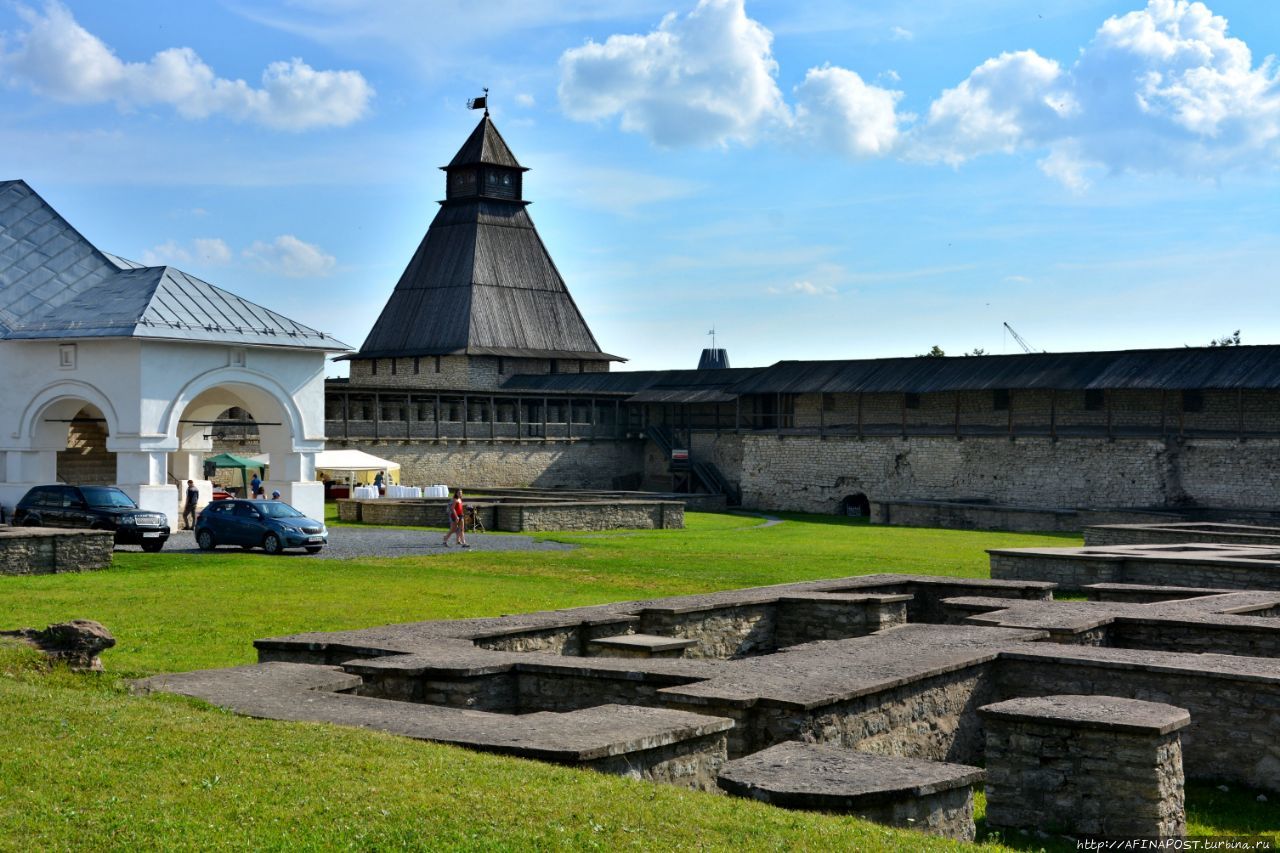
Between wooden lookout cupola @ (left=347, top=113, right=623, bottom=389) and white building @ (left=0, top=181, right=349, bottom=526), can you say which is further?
wooden lookout cupola @ (left=347, top=113, right=623, bottom=389)

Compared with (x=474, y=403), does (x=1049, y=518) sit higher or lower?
lower

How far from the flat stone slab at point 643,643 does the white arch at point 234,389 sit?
16.3m

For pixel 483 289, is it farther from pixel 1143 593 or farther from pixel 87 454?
pixel 1143 593

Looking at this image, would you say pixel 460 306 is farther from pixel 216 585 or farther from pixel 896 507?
pixel 216 585

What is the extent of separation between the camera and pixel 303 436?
27594mm

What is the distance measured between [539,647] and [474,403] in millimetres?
40104

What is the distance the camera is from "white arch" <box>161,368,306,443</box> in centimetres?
2562

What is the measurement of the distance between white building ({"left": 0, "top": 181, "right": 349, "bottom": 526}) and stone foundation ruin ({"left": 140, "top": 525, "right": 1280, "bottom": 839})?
15087 mm

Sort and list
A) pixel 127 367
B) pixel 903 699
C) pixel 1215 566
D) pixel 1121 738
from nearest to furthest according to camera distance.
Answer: pixel 1121 738
pixel 903 699
pixel 1215 566
pixel 127 367

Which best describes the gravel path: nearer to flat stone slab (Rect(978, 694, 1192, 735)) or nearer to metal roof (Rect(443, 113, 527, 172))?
flat stone slab (Rect(978, 694, 1192, 735))

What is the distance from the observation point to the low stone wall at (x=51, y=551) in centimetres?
1920

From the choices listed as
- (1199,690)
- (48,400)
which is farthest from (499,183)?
(1199,690)

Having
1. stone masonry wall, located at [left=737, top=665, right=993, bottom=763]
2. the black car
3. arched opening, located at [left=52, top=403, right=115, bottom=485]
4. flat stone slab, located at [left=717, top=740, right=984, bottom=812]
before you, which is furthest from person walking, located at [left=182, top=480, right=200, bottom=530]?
flat stone slab, located at [left=717, top=740, right=984, bottom=812]

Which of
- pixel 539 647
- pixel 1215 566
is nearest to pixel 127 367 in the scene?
pixel 539 647
